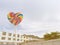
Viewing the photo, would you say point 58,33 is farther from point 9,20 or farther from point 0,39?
point 0,39

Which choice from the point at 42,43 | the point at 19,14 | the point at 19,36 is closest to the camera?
the point at 42,43

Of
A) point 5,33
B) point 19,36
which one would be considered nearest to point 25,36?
point 19,36

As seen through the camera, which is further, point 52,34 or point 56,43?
point 52,34

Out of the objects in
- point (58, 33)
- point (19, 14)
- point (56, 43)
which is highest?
point (19, 14)

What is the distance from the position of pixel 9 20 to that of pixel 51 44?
366 inches

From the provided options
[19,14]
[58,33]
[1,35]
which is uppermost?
[1,35]

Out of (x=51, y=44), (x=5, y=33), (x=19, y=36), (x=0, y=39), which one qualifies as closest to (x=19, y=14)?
(x=51, y=44)

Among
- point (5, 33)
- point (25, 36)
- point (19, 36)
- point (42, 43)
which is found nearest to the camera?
point (42, 43)

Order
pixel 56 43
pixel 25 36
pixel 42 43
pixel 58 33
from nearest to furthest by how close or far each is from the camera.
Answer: pixel 56 43
pixel 42 43
pixel 58 33
pixel 25 36

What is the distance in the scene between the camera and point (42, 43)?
1680 centimetres

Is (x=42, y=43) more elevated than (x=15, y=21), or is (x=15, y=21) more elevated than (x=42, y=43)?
(x=15, y=21)

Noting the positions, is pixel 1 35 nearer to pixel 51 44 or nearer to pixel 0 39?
pixel 0 39

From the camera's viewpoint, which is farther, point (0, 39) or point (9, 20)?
point (0, 39)

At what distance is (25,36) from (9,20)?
168ft
